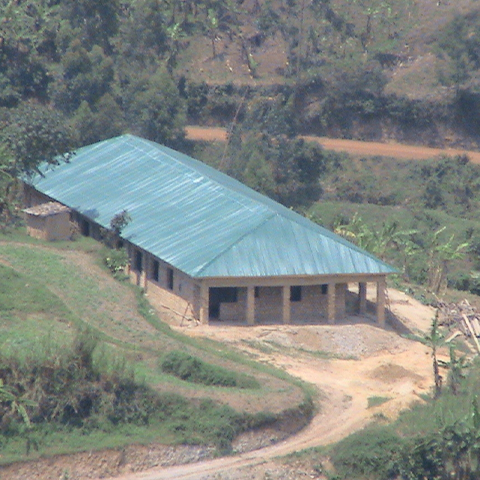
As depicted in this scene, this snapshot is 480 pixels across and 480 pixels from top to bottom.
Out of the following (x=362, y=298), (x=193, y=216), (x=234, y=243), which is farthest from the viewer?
(x=193, y=216)

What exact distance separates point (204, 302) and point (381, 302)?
6624 mm

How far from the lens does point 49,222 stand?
169 feet

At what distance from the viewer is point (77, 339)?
1458 inches

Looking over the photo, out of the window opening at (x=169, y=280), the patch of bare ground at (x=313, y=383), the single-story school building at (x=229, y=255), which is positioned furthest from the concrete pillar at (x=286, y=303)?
the window opening at (x=169, y=280)

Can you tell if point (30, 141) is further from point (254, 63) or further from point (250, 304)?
point (254, 63)

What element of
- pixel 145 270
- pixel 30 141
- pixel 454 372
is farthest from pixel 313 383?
pixel 30 141

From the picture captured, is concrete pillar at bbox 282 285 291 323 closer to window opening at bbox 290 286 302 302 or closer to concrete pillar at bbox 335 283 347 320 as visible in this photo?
window opening at bbox 290 286 302 302

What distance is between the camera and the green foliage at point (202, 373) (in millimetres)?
39312

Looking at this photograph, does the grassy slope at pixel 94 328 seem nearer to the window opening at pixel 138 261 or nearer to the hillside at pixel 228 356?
the hillside at pixel 228 356

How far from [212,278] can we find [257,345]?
274cm

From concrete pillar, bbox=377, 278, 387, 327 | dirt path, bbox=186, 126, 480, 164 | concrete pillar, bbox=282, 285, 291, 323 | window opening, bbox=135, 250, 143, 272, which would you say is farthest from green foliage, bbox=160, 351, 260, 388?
dirt path, bbox=186, 126, 480, 164

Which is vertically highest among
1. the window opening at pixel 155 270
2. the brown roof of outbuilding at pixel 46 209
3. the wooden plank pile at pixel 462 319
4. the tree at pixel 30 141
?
the tree at pixel 30 141

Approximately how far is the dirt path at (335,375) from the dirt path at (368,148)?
31.0 metres

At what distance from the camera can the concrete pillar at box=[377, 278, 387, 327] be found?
4728 centimetres
